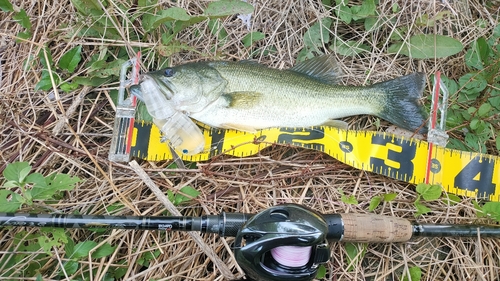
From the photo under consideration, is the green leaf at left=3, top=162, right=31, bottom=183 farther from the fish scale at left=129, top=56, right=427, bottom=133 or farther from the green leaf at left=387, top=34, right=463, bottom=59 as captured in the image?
the green leaf at left=387, top=34, right=463, bottom=59

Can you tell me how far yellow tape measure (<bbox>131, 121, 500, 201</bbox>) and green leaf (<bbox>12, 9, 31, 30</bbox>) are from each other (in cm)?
110

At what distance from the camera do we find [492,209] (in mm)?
2627

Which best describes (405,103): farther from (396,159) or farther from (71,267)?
(71,267)

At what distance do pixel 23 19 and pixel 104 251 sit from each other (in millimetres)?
1749

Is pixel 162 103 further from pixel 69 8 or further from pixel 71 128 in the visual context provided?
pixel 69 8

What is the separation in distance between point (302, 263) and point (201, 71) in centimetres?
142

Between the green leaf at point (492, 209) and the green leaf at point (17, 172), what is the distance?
2.78 meters

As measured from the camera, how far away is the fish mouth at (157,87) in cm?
269

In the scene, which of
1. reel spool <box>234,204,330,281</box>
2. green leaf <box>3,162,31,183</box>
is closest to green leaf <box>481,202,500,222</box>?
reel spool <box>234,204,330,281</box>

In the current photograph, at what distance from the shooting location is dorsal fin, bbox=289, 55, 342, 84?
9.82ft

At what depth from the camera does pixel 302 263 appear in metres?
2.02

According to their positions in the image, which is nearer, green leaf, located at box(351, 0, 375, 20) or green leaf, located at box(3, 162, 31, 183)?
green leaf, located at box(3, 162, 31, 183)

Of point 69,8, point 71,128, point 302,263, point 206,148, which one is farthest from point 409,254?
point 69,8

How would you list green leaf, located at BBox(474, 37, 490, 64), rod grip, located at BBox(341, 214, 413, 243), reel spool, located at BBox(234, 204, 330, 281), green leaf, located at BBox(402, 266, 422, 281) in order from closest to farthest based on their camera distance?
1. reel spool, located at BBox(234, 204, 330, 281)
2. rod grip, located at BBox(341, 214, 413, 243)
3. green leaf, located at BBox(402, 266, 422, 281)
4. green leaf, located at BBox(474, 37, 490, 64)
